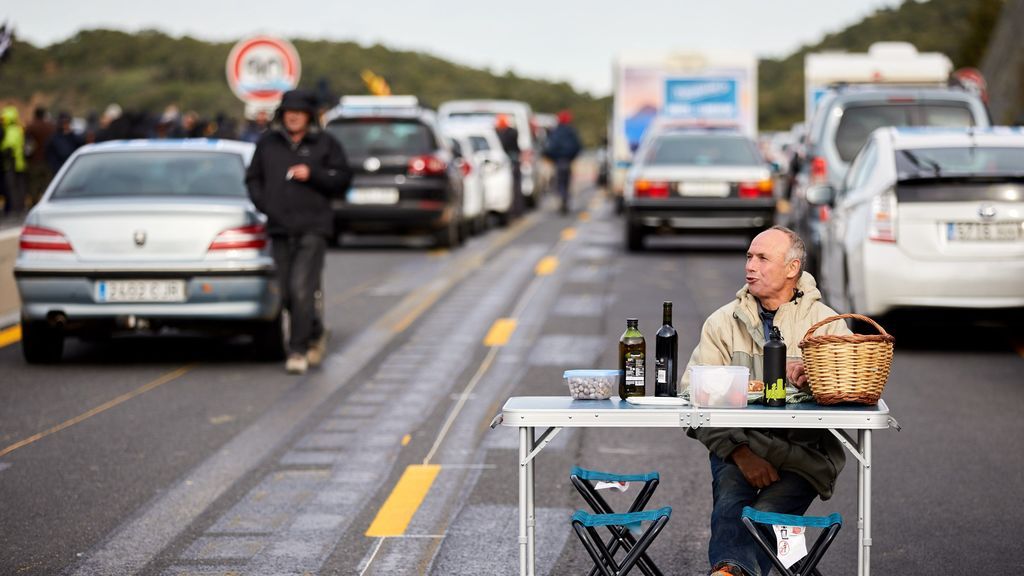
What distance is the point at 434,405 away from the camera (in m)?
10.3

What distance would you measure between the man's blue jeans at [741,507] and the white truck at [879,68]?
88.6 feet

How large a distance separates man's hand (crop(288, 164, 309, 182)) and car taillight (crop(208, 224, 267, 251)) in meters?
0.47

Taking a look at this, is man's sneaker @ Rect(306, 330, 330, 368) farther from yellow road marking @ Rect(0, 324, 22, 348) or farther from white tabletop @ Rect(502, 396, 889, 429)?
white tabletop @ Rect(502, 396, 889, 429)

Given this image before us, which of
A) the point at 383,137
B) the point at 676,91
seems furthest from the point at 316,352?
the point at 676,91

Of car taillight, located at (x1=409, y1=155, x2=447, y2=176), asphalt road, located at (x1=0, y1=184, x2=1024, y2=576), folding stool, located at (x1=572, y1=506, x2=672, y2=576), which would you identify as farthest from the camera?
car taillight, located at (x1=409, y1=155, x2=447, y2=176)

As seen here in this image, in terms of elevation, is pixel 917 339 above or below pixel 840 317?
below

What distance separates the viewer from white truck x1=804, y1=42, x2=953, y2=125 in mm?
32812

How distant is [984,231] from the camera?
12516 mm

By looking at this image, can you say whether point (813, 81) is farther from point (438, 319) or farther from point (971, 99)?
point (438, 319)

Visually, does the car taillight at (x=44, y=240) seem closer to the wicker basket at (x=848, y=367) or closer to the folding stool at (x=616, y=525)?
the folding stool at (x=616, y=525)

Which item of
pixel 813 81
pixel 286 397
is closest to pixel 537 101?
pixel 813 81

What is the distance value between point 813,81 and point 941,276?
23.4m

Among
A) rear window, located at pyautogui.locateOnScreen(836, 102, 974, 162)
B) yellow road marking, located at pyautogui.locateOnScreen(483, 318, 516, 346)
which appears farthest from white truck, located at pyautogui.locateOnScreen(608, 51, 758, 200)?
yellow road marking, located at pyautogui.locateOnScreen(483, 318, 516, 346)

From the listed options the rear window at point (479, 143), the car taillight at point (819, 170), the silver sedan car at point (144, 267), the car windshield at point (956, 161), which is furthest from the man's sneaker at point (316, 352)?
the rear window at point (479, 143)
